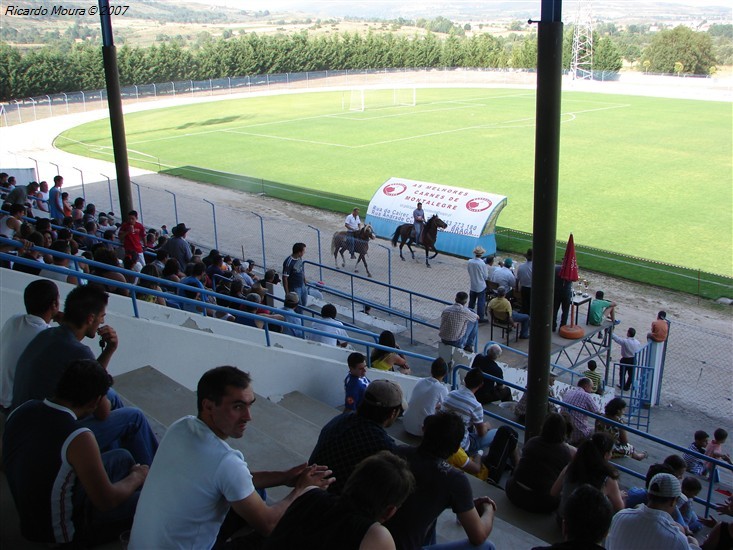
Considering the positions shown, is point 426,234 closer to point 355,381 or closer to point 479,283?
point 479,283

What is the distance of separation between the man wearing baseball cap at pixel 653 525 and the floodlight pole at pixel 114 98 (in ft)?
35.3

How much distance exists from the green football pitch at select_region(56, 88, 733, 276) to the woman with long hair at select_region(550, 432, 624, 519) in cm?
1577

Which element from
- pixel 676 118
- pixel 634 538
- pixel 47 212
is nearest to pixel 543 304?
pixel 634 538

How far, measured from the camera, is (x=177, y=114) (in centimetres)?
5841

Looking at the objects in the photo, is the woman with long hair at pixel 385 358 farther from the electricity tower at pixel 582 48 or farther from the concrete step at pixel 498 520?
the electricity tower at pixel 582 48

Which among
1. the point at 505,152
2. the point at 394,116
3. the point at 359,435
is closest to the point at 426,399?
the point at 359,435

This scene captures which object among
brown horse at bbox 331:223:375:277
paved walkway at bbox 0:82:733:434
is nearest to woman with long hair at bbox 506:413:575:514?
paved walkway at bbox 0:82:733:434

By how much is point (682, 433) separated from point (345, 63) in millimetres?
79940

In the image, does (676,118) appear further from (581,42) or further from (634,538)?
(634,538)

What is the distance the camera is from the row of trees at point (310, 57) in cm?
6644

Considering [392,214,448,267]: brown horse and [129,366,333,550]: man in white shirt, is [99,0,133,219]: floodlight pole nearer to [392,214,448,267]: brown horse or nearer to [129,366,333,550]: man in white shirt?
[392,214,448,267]: brown horse

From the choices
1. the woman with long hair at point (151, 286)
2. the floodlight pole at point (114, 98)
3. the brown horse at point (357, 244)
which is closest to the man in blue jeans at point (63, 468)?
the woman with long hair at point (151, 286)

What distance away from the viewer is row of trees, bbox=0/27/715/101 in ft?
218

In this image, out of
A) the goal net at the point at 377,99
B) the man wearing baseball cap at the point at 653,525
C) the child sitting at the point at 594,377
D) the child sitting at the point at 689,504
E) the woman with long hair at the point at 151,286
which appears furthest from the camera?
the goal net at the point at 377,99
